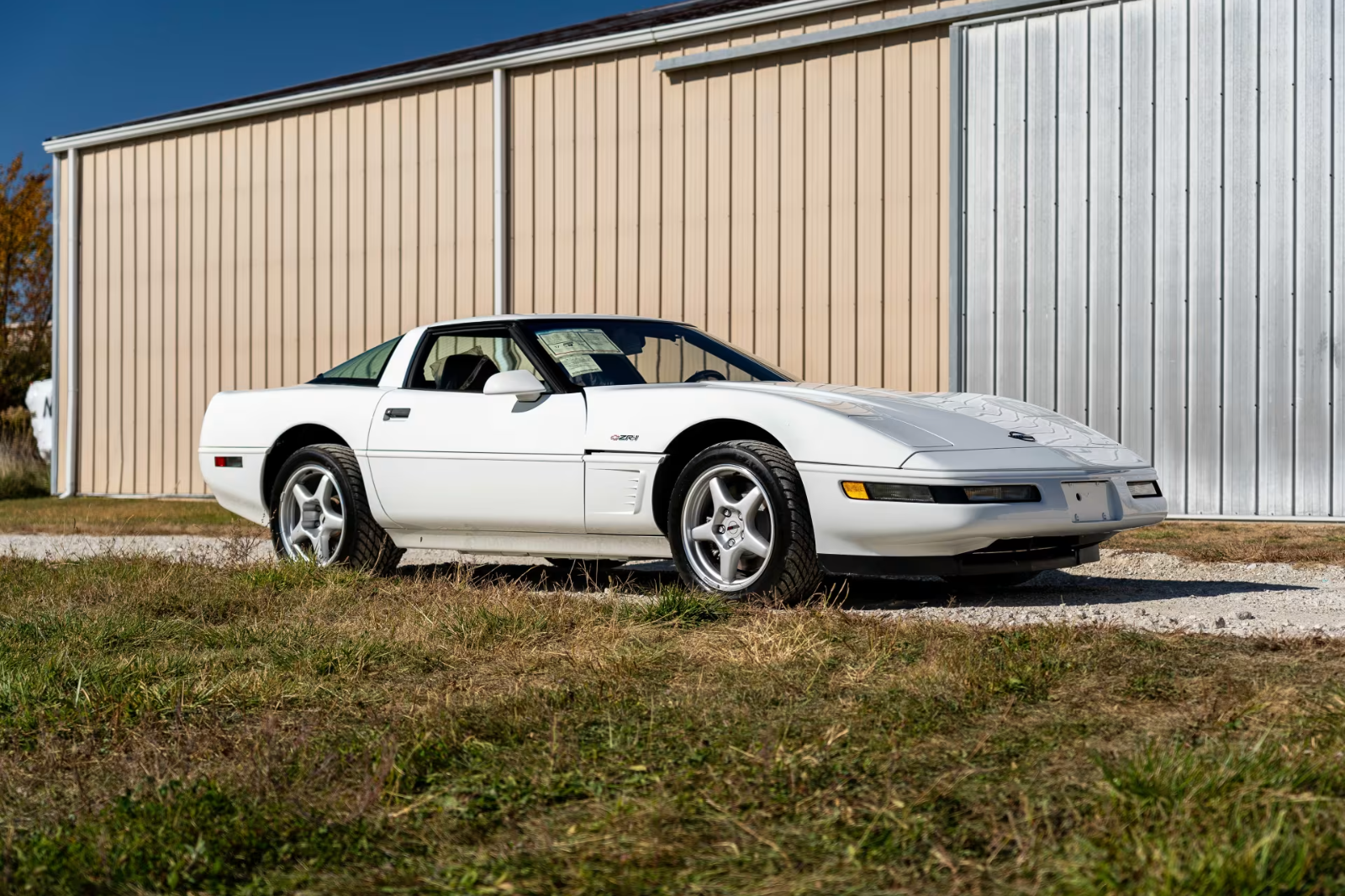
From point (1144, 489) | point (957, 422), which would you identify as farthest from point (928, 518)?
point (1144, 489)

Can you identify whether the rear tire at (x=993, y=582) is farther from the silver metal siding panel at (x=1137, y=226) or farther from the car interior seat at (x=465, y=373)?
the silver metal siding panel at (x=1137, y=226)

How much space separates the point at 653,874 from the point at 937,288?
368 inches

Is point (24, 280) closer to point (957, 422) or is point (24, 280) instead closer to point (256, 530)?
point (256, 530)

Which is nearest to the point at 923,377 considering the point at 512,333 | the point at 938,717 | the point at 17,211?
the point at 512,333

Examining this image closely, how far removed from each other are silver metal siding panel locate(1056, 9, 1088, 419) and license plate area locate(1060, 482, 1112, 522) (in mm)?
5231

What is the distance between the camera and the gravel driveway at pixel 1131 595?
4852mm

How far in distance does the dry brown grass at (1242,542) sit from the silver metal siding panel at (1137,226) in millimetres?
853

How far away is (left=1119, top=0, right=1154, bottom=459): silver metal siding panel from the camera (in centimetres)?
1029

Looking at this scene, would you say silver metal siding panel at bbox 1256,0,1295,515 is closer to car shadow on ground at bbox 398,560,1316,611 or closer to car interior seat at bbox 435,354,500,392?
car shadow on ground at bbox 398,560,1316,611

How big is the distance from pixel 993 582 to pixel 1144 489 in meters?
1.07

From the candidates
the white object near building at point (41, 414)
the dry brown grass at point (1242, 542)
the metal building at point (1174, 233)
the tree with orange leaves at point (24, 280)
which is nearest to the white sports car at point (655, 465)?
the dry brown grass at point (1242, 542)

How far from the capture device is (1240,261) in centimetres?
1001

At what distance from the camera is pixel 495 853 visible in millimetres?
2410

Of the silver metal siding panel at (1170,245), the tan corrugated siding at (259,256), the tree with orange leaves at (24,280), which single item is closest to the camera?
the silver metal siding panel at (1170,245)
